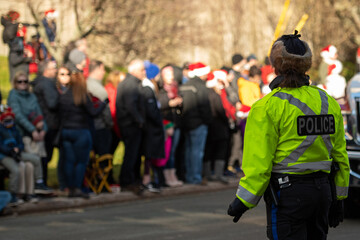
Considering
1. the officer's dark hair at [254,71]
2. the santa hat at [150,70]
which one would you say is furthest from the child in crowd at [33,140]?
the officer's dark hair at [254,71]

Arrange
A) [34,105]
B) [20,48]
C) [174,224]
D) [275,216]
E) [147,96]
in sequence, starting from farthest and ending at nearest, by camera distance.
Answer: [20,48], [147,96], [34,105], [174,224], [275,216]

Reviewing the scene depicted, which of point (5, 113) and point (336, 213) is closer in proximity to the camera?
point (336, 213)

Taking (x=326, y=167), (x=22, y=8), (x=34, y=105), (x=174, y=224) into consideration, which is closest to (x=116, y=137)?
(x=34, y=105)

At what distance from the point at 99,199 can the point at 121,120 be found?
1339 mm

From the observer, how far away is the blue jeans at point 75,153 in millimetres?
12664

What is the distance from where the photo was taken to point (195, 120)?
14914mm

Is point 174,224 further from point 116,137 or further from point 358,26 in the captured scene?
point 358,26

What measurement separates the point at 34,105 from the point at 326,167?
25.2 feet

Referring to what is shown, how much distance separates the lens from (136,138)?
13.6 meters

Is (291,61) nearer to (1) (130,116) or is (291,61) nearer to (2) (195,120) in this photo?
(1) (130,116)

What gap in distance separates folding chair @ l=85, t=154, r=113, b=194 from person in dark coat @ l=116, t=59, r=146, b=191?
0.97ft

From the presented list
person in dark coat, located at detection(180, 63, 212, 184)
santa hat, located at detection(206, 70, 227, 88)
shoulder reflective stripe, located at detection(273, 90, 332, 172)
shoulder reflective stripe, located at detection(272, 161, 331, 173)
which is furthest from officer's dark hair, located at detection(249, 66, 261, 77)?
shoulder reflective stripe, located at detection(272, 161, 331, 173)

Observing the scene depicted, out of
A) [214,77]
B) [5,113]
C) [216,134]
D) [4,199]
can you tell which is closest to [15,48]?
[214,77]

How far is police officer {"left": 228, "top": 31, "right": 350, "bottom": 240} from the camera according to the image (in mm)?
5379
